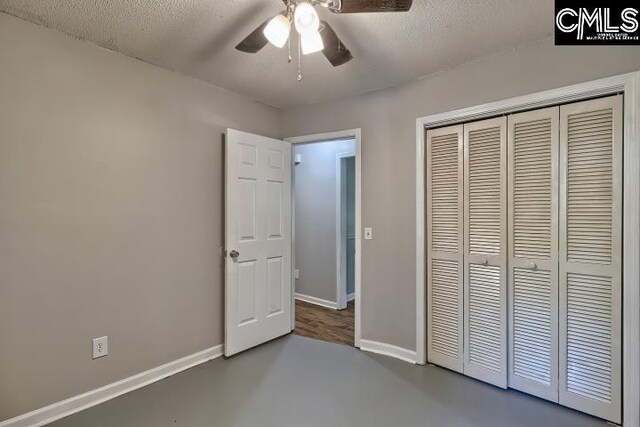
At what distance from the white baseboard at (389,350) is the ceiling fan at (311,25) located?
220cm

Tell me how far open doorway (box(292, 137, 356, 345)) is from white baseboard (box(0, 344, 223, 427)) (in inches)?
58.8

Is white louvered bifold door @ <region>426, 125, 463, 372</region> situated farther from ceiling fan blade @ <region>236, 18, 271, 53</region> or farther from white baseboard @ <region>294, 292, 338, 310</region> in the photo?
white baseboard @ <region>294, 292, 338, 310</region>

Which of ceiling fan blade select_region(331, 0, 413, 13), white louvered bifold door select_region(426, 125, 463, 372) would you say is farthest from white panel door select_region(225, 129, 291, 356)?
ceiling fan blade select_region(331, 0, 413, 13)

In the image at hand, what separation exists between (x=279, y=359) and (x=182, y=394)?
778mm

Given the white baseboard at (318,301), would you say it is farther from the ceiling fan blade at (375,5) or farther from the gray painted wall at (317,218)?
the ceiling fan blade at (375,5)

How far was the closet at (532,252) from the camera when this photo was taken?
189cm

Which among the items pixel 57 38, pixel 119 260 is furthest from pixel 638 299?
pixel 57 38

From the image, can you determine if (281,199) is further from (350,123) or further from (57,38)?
(57,38)

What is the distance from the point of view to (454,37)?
2.01 meters

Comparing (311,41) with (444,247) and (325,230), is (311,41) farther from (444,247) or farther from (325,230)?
(325,230)

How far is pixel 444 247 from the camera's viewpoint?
255 centimetres

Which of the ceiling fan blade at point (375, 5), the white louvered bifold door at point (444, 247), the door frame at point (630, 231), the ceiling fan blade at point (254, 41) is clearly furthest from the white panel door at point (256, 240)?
the door frame at point (630, 231)

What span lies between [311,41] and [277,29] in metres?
0.17

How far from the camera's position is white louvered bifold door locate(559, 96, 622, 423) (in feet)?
6.07
